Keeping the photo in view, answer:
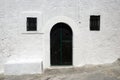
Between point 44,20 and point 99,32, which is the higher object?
point 44,20

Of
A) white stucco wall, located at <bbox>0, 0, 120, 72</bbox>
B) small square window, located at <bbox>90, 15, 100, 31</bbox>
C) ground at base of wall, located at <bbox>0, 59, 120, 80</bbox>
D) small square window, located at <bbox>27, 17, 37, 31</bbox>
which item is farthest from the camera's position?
small square window, located at <bbox>90, 15, 100, 31</bbox>

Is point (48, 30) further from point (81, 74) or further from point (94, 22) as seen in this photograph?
point (81, 74)

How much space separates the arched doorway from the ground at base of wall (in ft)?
2.35

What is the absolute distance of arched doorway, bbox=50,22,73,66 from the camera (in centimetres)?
1060

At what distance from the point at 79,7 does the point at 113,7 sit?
77.0 inches

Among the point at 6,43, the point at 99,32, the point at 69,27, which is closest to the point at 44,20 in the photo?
the point at 69,27

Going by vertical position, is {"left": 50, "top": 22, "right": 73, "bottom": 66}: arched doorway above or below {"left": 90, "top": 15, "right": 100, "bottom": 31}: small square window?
below

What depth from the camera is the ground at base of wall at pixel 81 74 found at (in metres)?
8.21

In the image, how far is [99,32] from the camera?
34.4 ft

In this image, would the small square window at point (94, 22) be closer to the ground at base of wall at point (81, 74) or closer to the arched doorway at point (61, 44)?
the arched doorway at point (61, 44)

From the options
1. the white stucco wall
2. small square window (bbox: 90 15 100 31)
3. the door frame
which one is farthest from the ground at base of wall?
small square window (bbox: 90 15 100 31)

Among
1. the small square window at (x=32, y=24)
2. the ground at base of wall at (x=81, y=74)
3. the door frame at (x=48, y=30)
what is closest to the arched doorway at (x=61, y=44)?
the door frame at (x=48, y=30)

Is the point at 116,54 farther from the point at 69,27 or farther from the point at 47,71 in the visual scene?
the point at 47,71

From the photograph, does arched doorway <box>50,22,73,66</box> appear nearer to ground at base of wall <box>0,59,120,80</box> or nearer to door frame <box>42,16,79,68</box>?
door frame <box>42,16,79,68</box>
